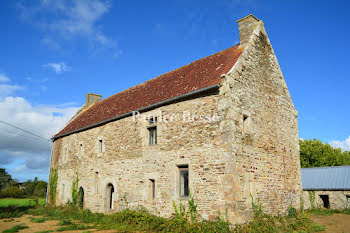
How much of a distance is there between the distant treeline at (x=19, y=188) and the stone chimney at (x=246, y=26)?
32687 mm

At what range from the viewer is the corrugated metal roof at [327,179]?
16891mm

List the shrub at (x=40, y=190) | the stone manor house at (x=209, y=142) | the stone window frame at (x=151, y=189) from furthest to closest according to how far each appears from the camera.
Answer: the shrub at (x=40, y=190), the stone window frame at (x=151, y=189), the stone manor house at (x=209, y=142)

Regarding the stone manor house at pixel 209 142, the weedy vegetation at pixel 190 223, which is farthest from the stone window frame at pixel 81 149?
the weedy vegetation at pixel 190 223

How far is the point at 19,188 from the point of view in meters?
33.2

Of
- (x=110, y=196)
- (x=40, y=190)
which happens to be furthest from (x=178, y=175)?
(x=40, y=190)

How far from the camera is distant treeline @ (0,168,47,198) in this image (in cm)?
3136

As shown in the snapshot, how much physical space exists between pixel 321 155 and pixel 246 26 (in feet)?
73.1

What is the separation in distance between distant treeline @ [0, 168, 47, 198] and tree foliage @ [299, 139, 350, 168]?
3428 centimetres

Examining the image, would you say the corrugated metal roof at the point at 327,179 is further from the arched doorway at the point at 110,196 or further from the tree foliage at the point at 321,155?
the arched doorway at the point at 110,196

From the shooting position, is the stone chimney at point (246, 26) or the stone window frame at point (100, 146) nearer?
the stone chimney at point (246, 26)

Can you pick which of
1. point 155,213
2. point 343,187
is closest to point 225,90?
point 155,213

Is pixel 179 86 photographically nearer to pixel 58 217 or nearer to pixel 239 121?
pixel 239 121

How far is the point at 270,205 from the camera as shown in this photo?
9.87 m

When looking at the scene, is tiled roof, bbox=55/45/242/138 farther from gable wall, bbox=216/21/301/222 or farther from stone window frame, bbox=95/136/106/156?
stone window frame, bbox=95/136/106/156
